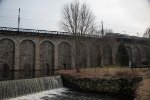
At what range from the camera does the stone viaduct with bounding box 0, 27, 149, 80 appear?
35.9 meters

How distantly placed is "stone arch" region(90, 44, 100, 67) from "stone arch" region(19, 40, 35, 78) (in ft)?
39.7

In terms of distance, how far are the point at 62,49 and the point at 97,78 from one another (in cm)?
1863

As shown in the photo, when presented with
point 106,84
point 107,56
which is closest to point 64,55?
point 107,56

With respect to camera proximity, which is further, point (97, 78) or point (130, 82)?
point (97, 78)

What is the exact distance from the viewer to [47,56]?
40.2 meters

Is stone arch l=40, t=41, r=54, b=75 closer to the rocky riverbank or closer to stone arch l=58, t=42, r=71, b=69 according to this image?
stone arch l=58, t=42, r=71, b=69

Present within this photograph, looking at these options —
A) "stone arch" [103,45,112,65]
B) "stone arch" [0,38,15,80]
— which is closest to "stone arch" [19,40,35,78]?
"stone arch" [0,38,15,80]

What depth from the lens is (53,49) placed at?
4062 centimetres

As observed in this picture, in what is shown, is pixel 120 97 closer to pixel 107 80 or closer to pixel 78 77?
pixel 107 80

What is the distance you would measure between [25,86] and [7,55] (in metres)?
16.1

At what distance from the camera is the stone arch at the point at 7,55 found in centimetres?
3553

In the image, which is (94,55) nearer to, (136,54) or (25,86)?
(136,54)

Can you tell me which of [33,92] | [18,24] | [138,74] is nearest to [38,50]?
[18,24]

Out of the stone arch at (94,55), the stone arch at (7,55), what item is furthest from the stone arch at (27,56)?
the stone arch at (94,55)
